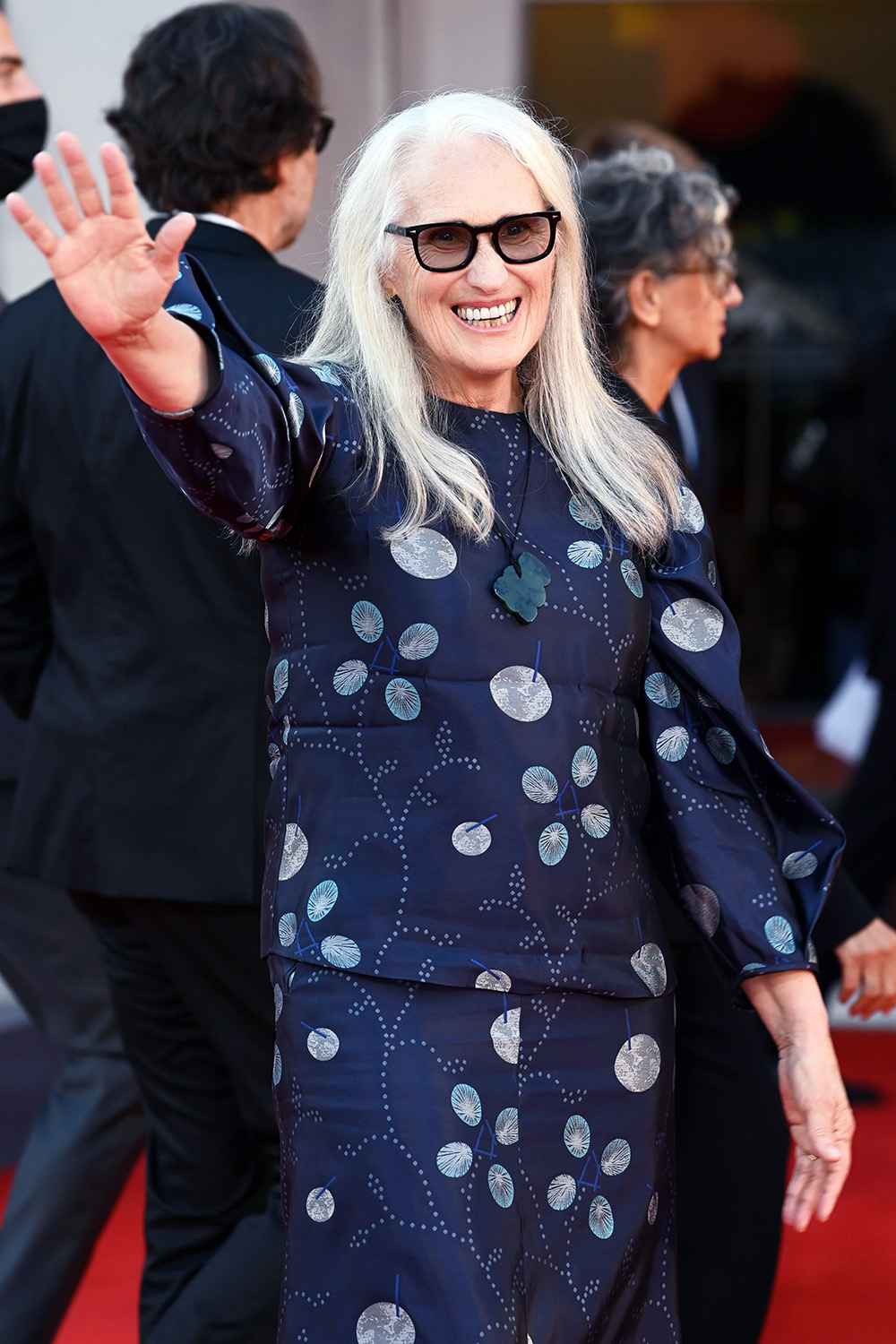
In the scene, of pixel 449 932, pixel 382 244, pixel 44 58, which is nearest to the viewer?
pixel 449 932

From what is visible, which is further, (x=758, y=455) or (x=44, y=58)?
(x=758, y=455)

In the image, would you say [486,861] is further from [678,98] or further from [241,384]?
[678,98]

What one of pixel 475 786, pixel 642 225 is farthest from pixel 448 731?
pixel 642 225

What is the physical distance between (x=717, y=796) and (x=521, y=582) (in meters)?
0.36

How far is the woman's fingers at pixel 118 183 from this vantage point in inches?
50.6

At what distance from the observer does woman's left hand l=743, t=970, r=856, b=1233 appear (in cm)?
173

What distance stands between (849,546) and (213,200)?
720cm

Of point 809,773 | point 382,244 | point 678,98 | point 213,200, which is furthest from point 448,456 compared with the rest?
point 678,98

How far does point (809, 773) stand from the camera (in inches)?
309

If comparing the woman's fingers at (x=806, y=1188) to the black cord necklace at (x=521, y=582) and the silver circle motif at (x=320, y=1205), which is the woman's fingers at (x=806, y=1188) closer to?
the silver circle motif at (x=320, y=1205)

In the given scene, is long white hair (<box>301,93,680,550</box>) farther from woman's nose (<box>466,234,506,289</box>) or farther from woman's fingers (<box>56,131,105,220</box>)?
woman's fingers (<box>56,131,105,220</box>)

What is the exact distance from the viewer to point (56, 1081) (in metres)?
2.68

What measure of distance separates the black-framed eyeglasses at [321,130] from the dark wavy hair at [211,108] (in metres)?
0.03

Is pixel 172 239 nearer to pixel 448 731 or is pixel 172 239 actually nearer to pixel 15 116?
pixel 448 731
